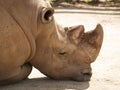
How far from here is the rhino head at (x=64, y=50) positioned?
493 cm

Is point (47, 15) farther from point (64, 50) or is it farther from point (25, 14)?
point (64, 50)

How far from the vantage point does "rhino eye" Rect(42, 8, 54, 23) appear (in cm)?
476

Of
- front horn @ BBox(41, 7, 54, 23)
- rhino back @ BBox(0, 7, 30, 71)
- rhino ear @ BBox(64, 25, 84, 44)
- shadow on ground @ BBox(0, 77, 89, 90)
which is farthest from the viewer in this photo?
rhino ear @ BBox(64, 25, 84, 44)

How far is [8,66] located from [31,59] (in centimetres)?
40

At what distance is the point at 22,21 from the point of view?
4605 mm

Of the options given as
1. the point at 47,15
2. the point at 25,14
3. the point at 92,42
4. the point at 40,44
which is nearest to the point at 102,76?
the point at 92,42

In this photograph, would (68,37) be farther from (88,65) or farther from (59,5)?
(59,5)

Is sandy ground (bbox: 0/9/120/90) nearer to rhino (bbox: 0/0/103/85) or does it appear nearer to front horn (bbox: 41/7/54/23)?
rhino (bbox: 0/0/103/85)

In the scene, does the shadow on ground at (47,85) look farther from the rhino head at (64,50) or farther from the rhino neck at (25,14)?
the rhino neck at (25,14)

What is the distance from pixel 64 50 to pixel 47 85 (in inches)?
18.5

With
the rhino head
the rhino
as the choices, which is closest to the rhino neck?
the rhino

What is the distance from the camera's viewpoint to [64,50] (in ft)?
16.8

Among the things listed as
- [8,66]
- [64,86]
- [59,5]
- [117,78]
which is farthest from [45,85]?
[59,5]

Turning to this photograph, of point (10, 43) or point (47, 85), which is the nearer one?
point (10, 43)
